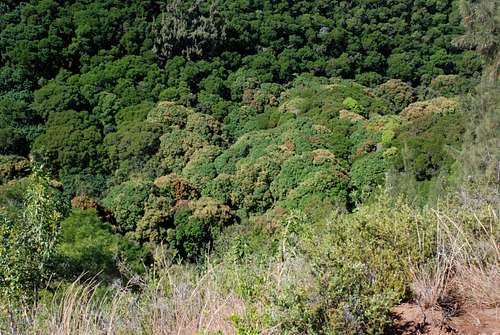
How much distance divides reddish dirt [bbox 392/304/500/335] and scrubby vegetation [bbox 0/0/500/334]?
0.08 metres

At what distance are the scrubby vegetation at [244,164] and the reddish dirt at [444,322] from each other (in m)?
0.08

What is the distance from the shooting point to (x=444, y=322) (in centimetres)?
321

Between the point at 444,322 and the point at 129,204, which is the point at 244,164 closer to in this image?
the point at 129,204

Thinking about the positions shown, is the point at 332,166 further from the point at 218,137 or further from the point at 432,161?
the point at 218,137

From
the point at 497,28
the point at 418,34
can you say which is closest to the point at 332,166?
the point at 497,28

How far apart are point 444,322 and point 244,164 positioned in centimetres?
2440

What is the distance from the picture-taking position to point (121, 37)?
132 ft

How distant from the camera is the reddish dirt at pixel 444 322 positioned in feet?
10.4

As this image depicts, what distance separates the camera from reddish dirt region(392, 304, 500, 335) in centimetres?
316

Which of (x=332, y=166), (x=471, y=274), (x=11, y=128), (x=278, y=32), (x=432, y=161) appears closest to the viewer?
(x=471, y=274)

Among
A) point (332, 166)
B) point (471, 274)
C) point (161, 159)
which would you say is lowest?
point (161, 159)

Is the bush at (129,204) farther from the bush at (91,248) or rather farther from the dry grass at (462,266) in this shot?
the dry grass at (462,266)

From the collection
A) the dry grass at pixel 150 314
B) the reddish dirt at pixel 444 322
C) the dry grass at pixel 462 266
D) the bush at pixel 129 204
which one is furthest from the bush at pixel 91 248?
the reddish dirt at pixel 444 322

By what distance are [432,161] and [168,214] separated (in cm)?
1081
